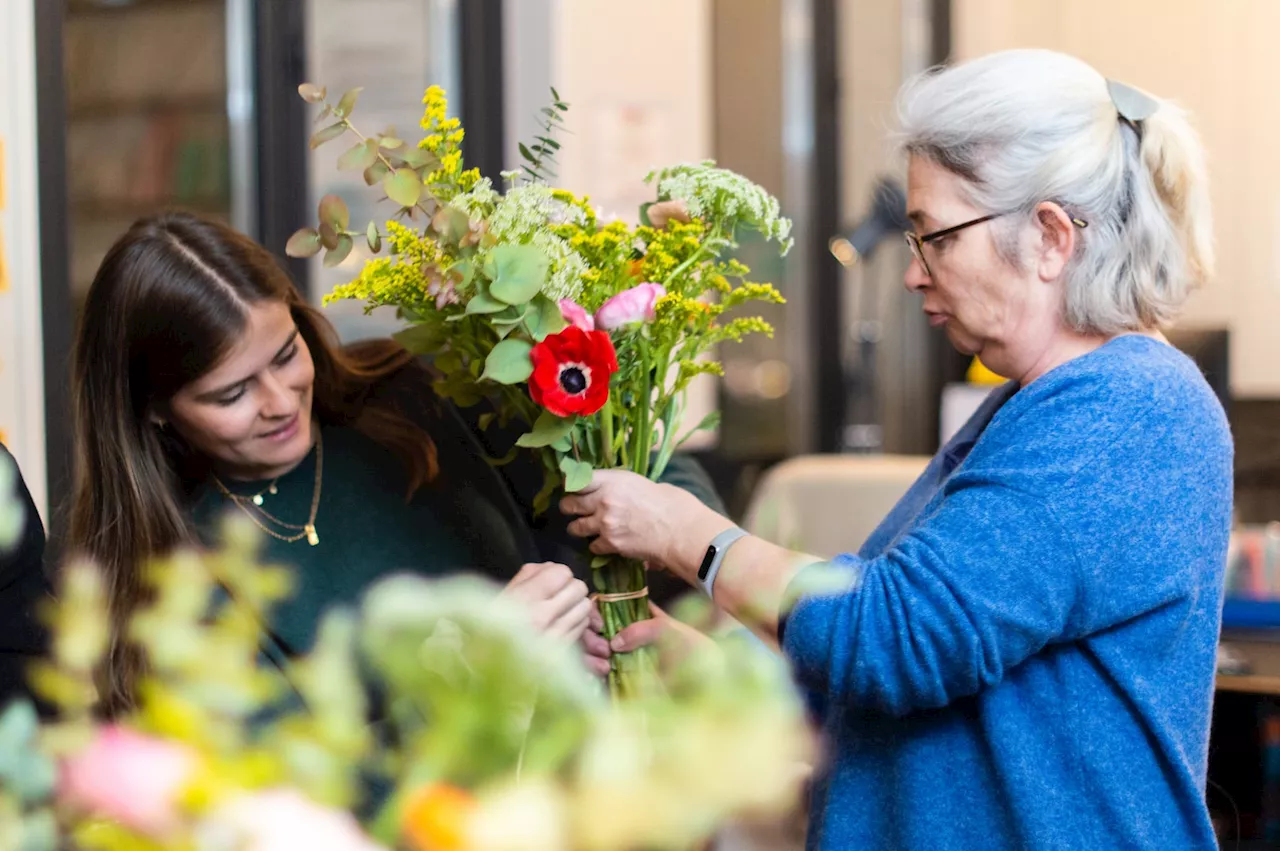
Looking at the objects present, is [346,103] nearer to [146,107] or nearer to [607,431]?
[607,431]

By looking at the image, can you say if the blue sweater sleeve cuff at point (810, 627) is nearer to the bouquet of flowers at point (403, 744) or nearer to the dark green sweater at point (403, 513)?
the dark green sweater at point (403, 513)

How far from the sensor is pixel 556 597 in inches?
50.2

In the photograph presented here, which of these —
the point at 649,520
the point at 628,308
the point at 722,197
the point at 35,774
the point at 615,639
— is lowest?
the point at 615,639

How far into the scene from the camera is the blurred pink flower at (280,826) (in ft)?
1.28

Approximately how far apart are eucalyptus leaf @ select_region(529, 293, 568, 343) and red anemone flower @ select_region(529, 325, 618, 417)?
0.04 ft

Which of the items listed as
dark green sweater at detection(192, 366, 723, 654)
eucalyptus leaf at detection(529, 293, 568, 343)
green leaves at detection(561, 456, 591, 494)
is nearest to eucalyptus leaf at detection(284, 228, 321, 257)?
eucalyptus leaf at detection(529, 293, 568, 343)

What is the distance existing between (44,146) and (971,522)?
158 centimetres

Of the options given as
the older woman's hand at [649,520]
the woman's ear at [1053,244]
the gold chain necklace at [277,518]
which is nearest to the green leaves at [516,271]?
the older woman's hand at [649,520]

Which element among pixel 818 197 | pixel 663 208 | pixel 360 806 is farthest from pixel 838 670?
pixel 818 197

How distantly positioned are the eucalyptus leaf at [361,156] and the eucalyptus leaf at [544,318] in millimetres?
190

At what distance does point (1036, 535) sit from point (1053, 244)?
1.08ft

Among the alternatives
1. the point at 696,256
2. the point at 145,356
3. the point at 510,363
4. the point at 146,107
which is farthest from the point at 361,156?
the point at 146,107

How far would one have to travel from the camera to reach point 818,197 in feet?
17.5

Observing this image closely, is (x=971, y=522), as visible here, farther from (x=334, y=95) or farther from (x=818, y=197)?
(x=818, y=197)
